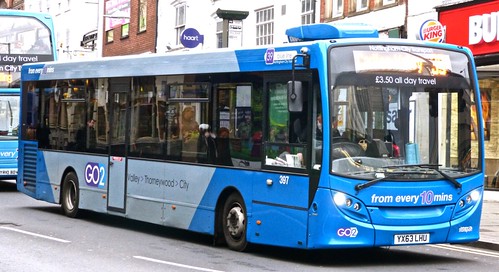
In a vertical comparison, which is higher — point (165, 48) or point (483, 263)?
point (165, 48)

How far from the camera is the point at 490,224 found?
18.0 metres

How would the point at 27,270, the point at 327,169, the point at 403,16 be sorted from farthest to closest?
the point at 403,16 < the point at 327,169 < the point at 27,270

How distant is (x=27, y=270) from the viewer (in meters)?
11.4

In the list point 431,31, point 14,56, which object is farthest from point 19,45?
point 431,31

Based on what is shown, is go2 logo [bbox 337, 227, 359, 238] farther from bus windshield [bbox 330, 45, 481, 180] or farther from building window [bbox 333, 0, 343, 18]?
building window [bbox 333, 0, 343, 18]

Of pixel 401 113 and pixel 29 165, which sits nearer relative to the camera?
pixel 401 113

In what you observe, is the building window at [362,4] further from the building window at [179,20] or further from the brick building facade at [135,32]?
the brick building facade at [135,32]

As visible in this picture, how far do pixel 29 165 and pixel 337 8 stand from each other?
1149 cm

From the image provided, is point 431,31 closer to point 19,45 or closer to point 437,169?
point 437,169

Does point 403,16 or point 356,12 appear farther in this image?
point 356,12

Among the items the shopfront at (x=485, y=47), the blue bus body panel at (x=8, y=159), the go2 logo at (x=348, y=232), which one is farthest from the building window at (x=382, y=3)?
the go2 logo at (x=348, y=232)

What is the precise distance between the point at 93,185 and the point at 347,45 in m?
6.74

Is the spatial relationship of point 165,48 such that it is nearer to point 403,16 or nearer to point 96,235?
point 403,16

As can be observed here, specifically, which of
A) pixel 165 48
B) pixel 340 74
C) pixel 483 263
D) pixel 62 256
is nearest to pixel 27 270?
pixel 62 256
